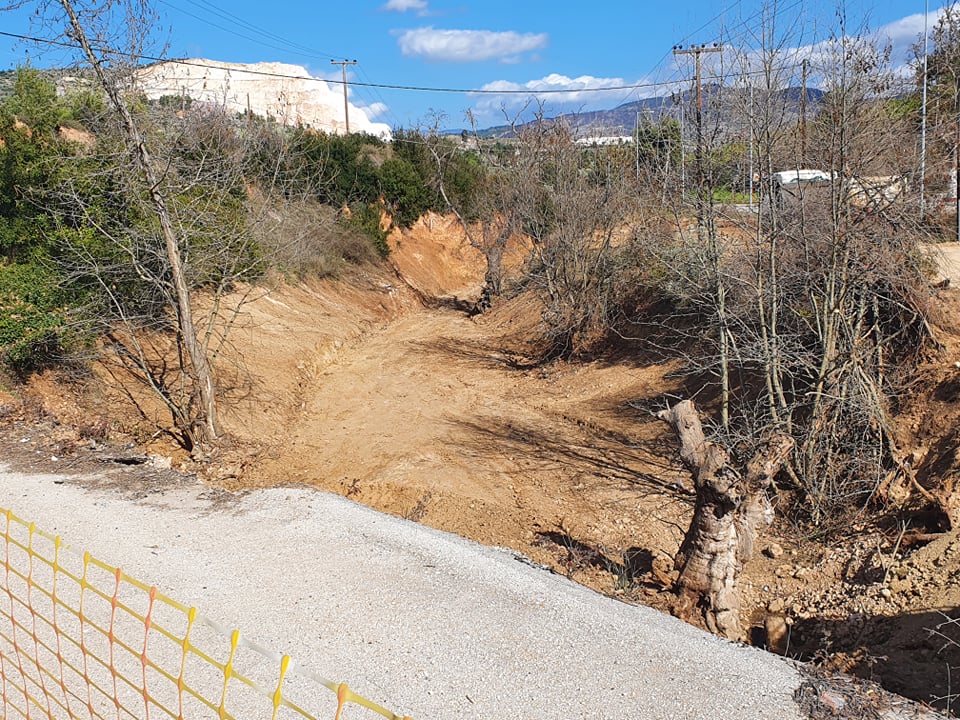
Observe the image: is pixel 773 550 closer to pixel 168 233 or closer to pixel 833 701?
pixel 833 701

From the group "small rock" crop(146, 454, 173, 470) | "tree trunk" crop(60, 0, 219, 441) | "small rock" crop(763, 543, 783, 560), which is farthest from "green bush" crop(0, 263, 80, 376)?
"small rock" crop(763, 543, 783, 560)

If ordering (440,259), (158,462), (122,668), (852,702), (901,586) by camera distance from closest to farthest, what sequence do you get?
(852,702) < (122,668) < (901,586) < (158,462) < (440,259)

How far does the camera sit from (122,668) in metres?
4.65

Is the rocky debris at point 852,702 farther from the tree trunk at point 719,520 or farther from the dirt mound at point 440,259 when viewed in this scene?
the dirt mound at point 440,259

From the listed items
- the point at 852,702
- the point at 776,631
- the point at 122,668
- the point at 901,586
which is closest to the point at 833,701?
the point at 852,702

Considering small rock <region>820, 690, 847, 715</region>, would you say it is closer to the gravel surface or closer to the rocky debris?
the rocky debris

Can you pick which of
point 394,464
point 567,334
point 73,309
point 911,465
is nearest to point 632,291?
point 567,334

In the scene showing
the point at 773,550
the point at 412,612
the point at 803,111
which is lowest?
the point at 773,550

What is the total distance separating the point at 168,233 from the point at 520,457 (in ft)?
18.4

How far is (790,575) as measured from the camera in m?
7.47

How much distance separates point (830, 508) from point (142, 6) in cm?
939

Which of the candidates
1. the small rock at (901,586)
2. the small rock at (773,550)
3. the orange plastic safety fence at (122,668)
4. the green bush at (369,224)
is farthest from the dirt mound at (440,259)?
the orange plastic safety fence at (122,668)

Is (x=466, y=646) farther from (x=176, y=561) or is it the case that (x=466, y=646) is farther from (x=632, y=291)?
(x=632, y=291)

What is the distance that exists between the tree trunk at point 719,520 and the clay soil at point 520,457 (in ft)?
1.14
